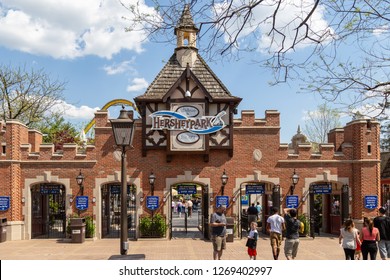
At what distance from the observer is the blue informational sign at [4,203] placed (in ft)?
67.3

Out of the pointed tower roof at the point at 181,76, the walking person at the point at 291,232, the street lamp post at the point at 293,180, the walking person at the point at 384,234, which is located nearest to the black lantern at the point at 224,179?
the street lamp post at the point at 293,180

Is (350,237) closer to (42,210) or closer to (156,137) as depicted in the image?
(156,137)

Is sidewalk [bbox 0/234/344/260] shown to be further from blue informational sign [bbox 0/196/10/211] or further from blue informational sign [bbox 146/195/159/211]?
A: blue informational sign [bbox 0/196/10/211]

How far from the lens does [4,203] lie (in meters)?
20.5

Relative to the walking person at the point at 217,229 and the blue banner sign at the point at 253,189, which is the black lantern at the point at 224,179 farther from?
the walking person at the point at 217,229

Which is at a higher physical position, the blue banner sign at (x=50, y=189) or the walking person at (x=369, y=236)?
the blue banner sign at (x=50, y=189)

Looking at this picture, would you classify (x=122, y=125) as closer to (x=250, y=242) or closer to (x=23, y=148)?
(x=250, y=242)

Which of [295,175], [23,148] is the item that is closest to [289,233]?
[295,175]

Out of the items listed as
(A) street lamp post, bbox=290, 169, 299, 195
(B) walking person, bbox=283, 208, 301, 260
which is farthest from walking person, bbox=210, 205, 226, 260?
(A) street lamp post, bbox=290, 169, 299, 195

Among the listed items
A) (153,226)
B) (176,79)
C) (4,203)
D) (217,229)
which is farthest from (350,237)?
(4,203)

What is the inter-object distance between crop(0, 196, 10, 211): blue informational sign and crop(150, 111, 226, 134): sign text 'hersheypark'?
741 cm

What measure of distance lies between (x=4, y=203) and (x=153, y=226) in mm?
6872

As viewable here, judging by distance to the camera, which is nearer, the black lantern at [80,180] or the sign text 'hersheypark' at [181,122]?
the sign text 'hersheypark' at [181,122]

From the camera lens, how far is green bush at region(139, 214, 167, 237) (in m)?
20.3
